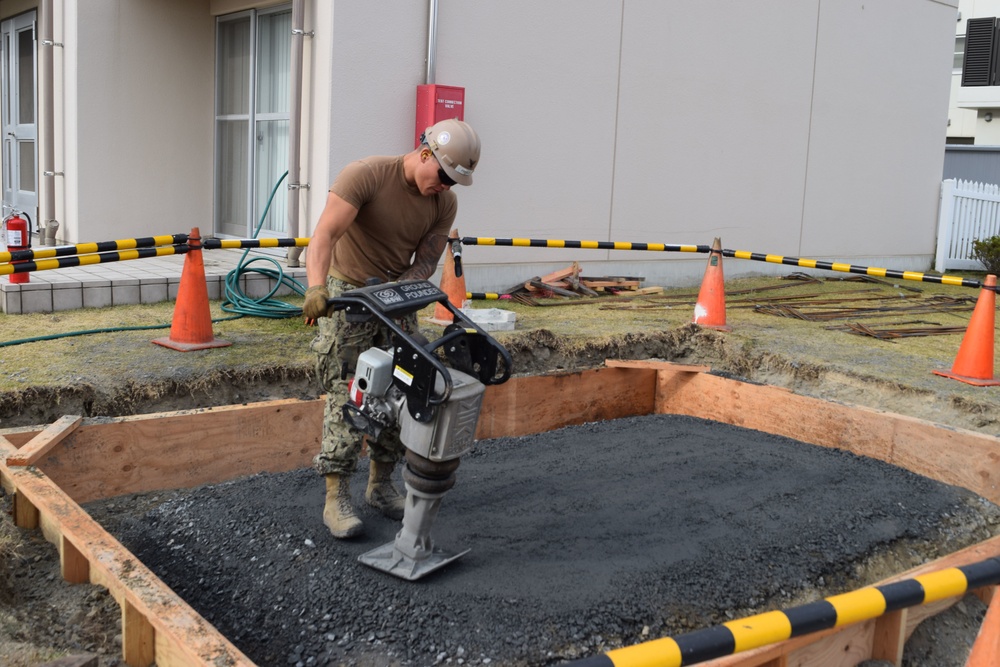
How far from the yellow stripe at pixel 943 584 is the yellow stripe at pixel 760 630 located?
15.3 inches

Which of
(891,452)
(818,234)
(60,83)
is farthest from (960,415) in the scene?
(60,83)

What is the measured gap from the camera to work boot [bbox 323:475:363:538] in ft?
12.4

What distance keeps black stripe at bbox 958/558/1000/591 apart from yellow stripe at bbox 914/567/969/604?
2 cm

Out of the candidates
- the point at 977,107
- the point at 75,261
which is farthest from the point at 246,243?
the point at 977,107

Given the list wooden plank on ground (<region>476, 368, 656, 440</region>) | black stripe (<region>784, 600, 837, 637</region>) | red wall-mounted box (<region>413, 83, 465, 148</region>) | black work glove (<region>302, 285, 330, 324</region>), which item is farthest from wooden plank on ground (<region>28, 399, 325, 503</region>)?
red wall-mounted box (<region>413, 83, 465, 148</region>)

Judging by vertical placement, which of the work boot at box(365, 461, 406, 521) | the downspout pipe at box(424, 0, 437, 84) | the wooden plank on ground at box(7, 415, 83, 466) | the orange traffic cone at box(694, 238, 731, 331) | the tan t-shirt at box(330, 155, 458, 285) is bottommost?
the work boot at box(365, 461, 406, 521)

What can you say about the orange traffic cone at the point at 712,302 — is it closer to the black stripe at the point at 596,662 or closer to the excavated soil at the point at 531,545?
the excavated soil at the point at 531,545

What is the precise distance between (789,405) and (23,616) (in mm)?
4672

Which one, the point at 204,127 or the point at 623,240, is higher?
the point at 204,127

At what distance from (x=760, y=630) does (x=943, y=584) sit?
532mm

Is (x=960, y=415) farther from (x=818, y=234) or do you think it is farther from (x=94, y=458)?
(x=818, y=234)

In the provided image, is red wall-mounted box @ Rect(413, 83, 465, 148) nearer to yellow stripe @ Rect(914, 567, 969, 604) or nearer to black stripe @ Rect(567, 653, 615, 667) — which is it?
yellow stripe @ Rect(914, 567, 969, 604)

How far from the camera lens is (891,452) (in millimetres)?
5523

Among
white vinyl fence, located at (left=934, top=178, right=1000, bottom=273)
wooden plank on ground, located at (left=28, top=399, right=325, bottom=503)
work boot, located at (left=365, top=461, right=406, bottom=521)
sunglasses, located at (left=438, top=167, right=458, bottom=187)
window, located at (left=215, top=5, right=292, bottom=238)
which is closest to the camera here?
sunglasses, located at (left=438, top=167, right=458, bottom=187)
